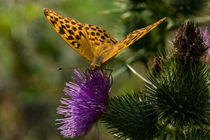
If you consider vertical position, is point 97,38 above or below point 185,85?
above

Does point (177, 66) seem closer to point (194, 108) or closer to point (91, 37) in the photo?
point (194, 108)

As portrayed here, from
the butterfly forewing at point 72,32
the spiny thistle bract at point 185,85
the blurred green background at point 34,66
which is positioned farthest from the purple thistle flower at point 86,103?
the blurred green background at point 34,66

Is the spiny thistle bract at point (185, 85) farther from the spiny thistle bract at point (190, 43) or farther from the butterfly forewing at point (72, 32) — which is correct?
the butterfly forewing at point (72, 32)

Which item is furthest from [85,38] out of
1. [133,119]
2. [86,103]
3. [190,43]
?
[190,43]

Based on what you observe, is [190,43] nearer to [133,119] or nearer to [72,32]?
[133,119]

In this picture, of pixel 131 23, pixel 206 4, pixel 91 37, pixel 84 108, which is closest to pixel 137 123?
pixel 84 108
